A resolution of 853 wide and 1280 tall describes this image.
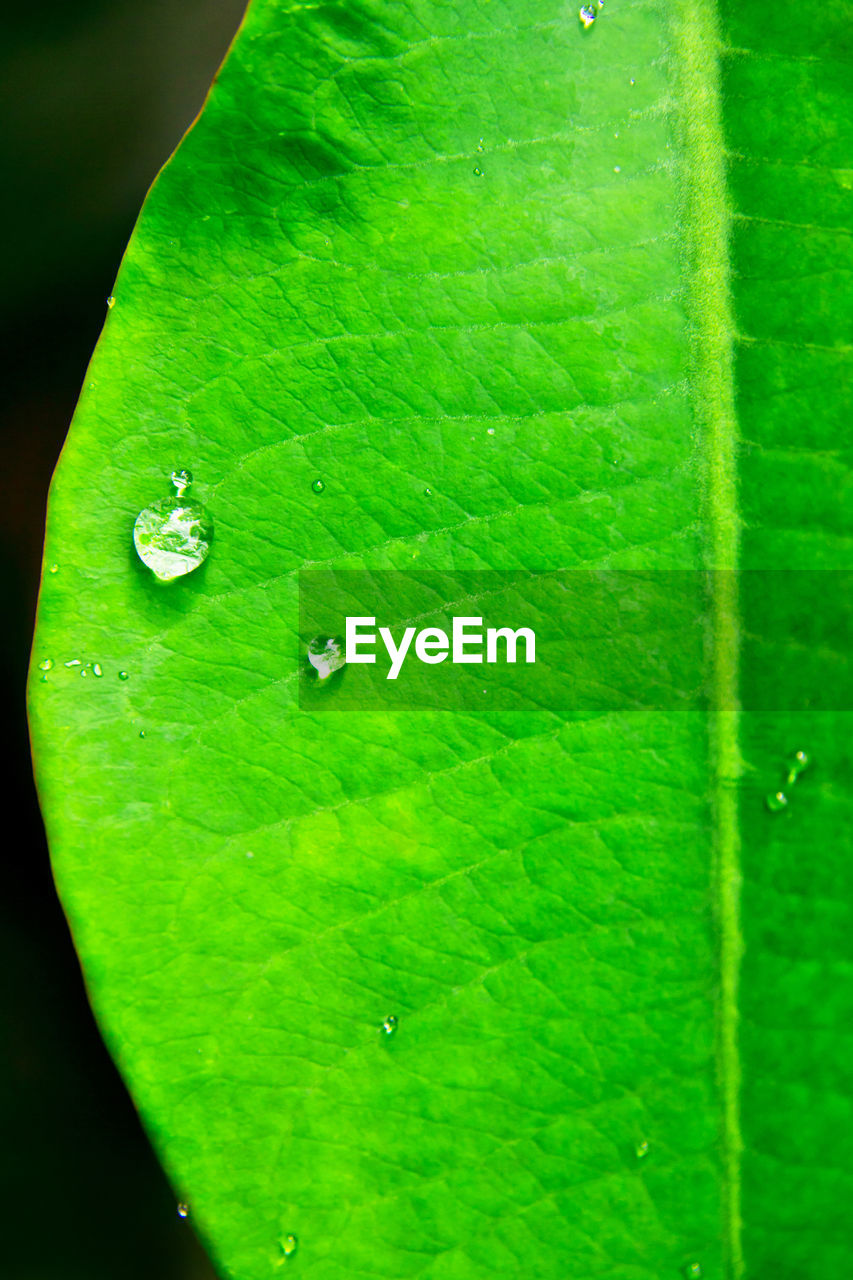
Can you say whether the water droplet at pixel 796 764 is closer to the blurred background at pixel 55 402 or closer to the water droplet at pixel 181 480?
the water droplet at pixel 181 480

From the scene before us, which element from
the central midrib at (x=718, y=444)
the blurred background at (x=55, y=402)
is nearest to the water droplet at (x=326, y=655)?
the central midrib at (x=718, y=444)

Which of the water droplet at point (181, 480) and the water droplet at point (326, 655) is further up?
the water droplet at point (181, 480)

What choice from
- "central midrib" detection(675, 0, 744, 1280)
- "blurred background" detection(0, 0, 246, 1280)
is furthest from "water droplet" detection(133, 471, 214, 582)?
"blurred background" detection(0, 0, 246, 1280)

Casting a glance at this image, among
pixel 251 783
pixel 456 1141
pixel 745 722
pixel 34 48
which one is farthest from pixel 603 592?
pixel 34 48

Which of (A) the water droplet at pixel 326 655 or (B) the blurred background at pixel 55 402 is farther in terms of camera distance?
(B) the blurred background at pixel 55 402

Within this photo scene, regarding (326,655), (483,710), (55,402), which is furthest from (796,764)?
(55,402)

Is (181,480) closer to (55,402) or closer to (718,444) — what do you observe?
(718,444)
